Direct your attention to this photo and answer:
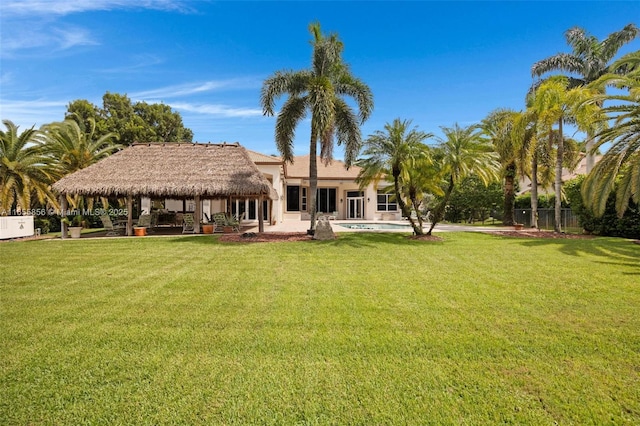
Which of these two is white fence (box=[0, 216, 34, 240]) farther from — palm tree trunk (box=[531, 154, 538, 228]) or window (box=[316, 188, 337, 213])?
palm tree trunk (box=[531, 154, 538, 228])

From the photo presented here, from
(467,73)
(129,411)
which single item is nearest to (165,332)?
(129,411)

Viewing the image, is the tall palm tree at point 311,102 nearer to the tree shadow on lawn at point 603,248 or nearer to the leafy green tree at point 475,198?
the tree shadow on lawn at point 603,248

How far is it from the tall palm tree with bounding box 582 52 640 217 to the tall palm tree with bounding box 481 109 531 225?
13.5ft

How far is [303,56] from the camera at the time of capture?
1703cm

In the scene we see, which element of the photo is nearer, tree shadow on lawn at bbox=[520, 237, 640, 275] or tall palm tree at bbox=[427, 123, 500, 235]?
tree shadow on lawn at bbox=[520, 237, 640, 275]

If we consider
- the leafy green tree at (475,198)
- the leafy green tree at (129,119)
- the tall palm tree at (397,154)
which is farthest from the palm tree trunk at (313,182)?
the leafy green tree at (129,119)

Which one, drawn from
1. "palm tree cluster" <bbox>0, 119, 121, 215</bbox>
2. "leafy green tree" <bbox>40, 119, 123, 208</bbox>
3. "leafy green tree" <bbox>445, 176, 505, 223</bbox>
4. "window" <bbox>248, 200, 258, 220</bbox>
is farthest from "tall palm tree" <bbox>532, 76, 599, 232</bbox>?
"leafy green tree" <bbox>40, 119, 123, 208</bbox>

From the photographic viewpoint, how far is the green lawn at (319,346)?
3.13 m

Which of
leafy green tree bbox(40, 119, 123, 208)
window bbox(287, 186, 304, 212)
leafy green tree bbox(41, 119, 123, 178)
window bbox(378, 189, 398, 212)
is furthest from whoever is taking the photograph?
window bbox(378, 189, 398, 212)

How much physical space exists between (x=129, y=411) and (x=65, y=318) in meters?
3.32

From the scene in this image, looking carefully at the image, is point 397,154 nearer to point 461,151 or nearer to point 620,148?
point 461,151

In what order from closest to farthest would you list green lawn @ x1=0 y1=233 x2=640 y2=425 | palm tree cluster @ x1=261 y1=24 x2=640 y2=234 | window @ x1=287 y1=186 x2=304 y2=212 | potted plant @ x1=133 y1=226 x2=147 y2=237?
1. green lawn @ x1=0 y1=233 x2=640 y2=425
2. palm tree cluster @ x1=261 y1=24 x2=640 y2=234
3. potted plant @ x1=133 y1=226 x2=147 y2=237
4. window @ x1=287 y1=186 x2=304 y2=212

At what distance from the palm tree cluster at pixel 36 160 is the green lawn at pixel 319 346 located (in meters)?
13.4

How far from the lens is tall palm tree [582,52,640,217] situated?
1274 cm
